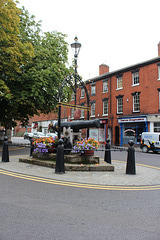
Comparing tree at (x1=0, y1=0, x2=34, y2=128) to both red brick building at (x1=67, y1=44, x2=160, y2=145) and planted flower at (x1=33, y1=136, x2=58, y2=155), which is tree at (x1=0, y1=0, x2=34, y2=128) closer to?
planted flower at (x1=33, y1=136, x2=58, y2=155)

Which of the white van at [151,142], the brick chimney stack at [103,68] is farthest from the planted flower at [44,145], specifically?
the brick chimney stack at [103,68]

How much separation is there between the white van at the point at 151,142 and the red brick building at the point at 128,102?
14.9 feet

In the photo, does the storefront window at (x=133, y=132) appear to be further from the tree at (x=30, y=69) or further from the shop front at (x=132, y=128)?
the tree at (x=30, y=69)

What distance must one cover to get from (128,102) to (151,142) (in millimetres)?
8711

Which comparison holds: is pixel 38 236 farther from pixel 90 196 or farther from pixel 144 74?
pixel 144 74

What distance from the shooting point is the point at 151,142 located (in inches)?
730

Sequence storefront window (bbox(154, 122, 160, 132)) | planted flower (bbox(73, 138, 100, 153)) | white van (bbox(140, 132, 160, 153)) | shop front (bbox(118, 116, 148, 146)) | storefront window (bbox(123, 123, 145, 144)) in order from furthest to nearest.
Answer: storefront window (bbox(123, 123, 145, 144)), shop front (bbox(118, 116, 148, 146)), storefront window (bbox(154, 122, 160, 132)), white van (bbox(140, 132, 160, 153)), planted flower (bbox(73, 138, 100, 153))

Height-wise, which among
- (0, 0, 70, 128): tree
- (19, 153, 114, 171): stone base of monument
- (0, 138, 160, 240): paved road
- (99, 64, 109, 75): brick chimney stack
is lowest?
(0, 138, 160, 240): paved road

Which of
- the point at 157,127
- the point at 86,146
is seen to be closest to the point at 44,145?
the point at 86,146

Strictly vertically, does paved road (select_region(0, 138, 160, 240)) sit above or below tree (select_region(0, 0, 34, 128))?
below

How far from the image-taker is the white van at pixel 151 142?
714 inches

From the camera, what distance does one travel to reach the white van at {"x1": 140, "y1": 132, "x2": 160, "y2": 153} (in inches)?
714

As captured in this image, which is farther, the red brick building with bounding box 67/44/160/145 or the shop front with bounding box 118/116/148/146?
the shop front with bounding box 118/116/148/146

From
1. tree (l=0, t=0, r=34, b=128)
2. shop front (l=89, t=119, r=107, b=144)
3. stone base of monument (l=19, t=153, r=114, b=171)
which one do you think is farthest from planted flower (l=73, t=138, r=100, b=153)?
shop front (l=89, t=119, r=107, b=144)
